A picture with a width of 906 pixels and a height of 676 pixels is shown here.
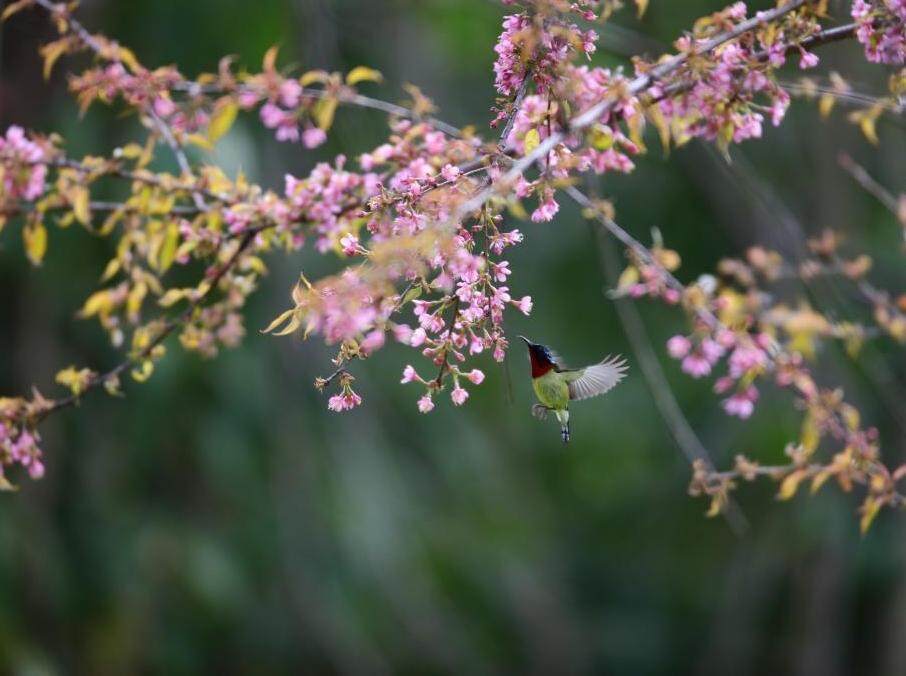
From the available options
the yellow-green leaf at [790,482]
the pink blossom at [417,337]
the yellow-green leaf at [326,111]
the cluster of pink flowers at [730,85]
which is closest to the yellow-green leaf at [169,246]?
the yellow-green leaf at [326,111]

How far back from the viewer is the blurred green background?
5.69m

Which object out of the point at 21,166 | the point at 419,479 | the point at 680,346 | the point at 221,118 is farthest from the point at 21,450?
the point at 419,479

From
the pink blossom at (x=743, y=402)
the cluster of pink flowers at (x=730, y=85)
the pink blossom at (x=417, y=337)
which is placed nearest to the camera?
the pink blossom at (x=417, y=337)

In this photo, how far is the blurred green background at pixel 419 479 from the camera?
18.7 ft

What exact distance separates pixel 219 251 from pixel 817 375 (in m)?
4.63

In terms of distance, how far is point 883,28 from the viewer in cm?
182

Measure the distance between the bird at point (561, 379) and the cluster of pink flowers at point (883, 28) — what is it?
0.68m

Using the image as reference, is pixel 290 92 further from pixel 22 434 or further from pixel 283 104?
pixel 22 434

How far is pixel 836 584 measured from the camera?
6605 mm

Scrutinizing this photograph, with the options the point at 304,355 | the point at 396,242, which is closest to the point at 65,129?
the point at 304,355

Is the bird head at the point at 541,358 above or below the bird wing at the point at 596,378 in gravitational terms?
above

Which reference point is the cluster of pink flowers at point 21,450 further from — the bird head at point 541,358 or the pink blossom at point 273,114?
the bird head at point 541,358

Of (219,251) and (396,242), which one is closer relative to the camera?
(396,242)

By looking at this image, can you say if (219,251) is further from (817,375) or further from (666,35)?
(666,35)
